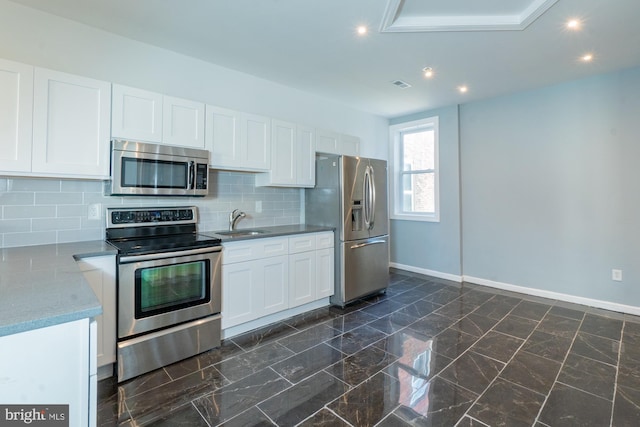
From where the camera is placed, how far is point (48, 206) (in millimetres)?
2275

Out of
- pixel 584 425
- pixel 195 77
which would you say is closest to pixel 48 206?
pixel 195 77

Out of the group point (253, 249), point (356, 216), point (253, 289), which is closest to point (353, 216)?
point (356, 216)

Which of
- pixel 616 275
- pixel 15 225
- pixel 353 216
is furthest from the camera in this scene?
pixel 353 216

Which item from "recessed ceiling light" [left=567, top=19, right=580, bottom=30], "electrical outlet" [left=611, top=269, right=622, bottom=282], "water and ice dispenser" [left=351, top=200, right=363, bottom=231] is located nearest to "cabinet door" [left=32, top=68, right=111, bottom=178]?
"water and ice dispenser" [left=351, top=200, right=363, bottom=231]

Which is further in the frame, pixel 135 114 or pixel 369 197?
pixel 369 197

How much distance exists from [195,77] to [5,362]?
2.84 m

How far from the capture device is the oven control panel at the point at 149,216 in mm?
2486

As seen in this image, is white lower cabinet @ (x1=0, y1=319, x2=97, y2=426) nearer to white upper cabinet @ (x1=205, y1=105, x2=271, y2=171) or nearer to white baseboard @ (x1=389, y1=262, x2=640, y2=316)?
white upper cabinet @ (x1=205, y1=105, x2=271, y2=171)

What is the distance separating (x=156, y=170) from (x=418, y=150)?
13.3 ft

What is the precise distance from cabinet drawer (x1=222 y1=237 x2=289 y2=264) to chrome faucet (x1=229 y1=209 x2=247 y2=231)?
1.79 feet

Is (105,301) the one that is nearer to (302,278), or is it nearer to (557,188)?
(302,278)

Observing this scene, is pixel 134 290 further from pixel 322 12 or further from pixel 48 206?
pixel 322 12

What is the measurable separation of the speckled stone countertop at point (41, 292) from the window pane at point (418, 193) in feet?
14.9

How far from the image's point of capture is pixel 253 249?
283 centimetres
